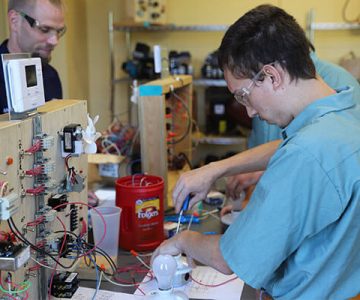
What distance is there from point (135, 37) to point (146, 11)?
592 millimetres

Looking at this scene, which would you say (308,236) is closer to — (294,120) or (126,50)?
(294,120)

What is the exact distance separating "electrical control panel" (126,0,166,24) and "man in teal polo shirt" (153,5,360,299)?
117 inches

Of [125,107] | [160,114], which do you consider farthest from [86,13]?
[160,114]

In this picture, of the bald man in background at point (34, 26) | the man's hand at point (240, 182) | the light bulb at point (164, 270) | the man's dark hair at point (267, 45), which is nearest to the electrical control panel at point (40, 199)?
the light bulb at point (164, 270)

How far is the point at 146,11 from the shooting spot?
4102mm

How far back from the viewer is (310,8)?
429 centimetres

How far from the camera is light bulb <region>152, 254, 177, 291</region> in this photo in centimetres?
124

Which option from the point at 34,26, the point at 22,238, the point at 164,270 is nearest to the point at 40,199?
the point at 22,238

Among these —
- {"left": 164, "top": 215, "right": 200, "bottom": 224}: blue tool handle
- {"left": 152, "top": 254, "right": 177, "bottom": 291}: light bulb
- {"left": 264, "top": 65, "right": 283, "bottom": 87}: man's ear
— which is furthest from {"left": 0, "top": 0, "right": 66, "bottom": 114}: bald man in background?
{"left": 264, "top": 65, "right": 283, "bottom": 87}: man's ear

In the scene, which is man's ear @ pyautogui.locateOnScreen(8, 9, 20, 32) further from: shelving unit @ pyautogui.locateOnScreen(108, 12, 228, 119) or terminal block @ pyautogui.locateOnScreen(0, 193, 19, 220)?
shelving unit @ pyautogui.locateOnScreen(108, 12, 228, 119)

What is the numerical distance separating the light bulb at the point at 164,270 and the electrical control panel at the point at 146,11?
10.3 feet

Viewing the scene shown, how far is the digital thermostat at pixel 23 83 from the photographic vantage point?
106cm

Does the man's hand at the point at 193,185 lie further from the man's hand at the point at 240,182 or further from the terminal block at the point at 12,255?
the terminal block at the point at 12,255

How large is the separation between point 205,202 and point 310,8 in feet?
9.13
